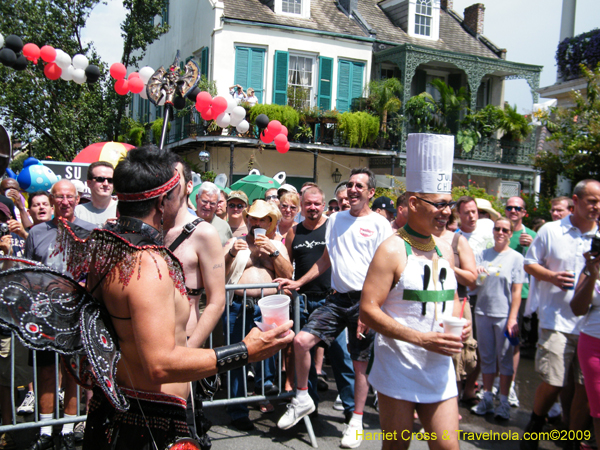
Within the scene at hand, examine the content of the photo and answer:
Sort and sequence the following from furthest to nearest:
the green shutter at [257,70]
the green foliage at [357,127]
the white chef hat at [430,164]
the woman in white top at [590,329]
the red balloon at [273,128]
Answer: the green foliage at [357,127]
the green shutter at [257,70]
the red balloon at [273,128]
the woman in white top at [590,329]
the white chef hat at [430,164]

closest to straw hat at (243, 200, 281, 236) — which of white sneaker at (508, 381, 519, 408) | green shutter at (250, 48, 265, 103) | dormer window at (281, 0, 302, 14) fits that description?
white sneaker at (508, 381, 519, 408)

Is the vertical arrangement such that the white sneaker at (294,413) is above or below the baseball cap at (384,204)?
below

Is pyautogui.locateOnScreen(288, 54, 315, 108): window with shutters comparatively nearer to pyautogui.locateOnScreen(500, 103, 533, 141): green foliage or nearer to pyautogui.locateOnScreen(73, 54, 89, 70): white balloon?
pyautogui.locateOnScreen(500, 103, 533, 141): green foliage

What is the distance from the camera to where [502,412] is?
15.6ft

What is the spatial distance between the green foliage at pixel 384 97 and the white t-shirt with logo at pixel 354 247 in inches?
621

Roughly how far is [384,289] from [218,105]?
21.6ft

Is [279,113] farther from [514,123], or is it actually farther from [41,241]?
[41,241]

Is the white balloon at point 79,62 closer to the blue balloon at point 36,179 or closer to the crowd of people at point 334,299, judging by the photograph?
the blue balloon at point 36,179

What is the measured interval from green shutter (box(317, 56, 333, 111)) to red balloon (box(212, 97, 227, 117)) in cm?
1076

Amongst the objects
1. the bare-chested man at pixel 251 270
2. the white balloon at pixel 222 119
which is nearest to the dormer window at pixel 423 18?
the white balloon at pixel 222 119

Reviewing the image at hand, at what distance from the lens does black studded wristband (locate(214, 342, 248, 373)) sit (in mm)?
1928

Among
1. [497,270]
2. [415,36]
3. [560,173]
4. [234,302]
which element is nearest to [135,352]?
[234,302]

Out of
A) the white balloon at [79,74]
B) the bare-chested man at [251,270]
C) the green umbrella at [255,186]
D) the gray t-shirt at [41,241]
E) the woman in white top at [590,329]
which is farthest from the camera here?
the green umbrella at [255,186]

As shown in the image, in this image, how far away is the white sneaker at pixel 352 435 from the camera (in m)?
4.12
